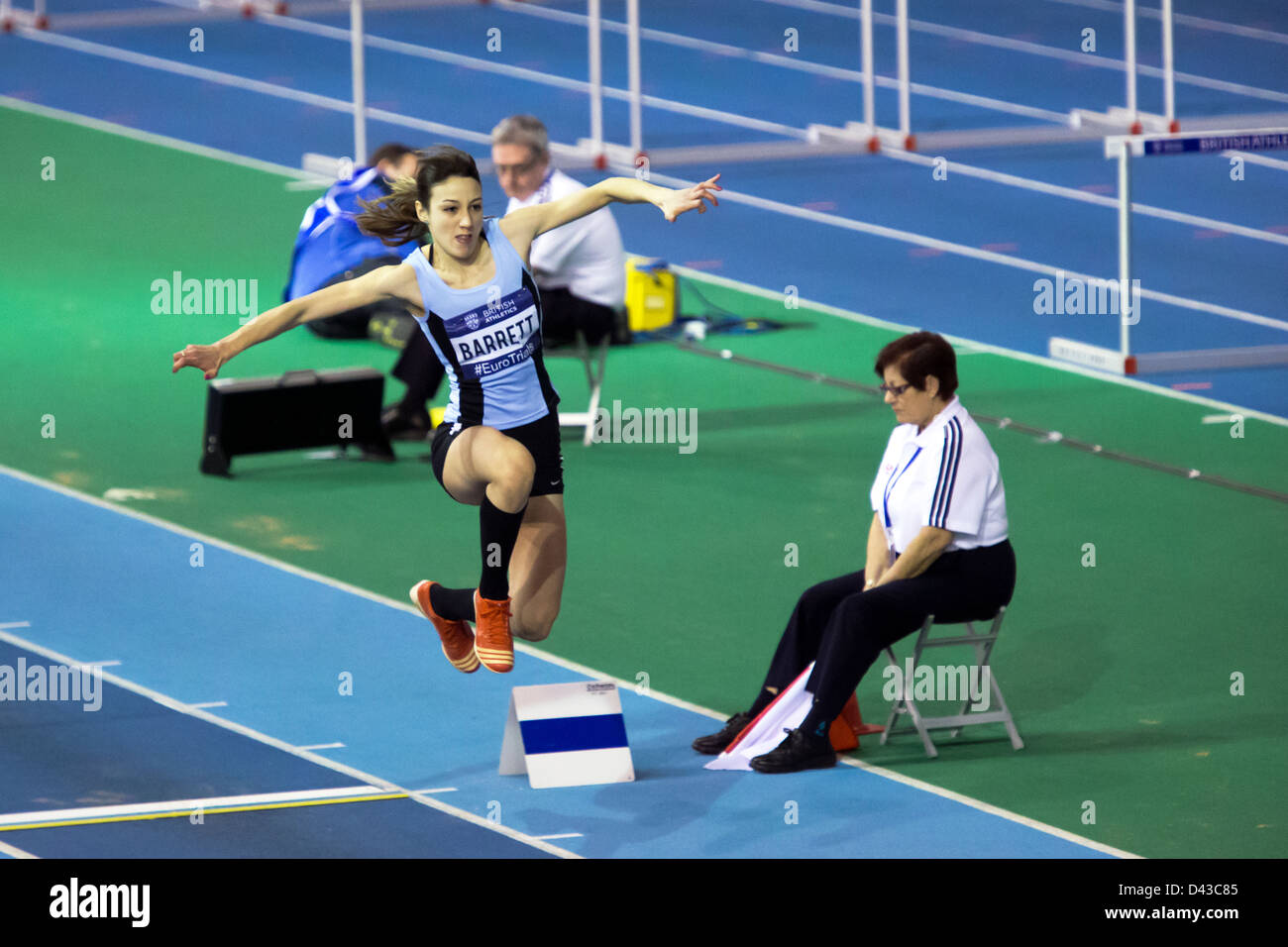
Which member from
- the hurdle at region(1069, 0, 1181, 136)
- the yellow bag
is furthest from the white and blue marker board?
the hurdle at region(1069, 0, 1181, 136)

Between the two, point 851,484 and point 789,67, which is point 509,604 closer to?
point 851,484

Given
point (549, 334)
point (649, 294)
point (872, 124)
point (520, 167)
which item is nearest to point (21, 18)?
point (872, 124)

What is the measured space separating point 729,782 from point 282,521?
3985 mm

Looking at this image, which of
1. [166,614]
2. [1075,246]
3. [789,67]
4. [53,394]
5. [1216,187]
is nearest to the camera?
[166,614]

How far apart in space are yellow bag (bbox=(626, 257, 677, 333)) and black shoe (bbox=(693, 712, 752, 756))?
252 inches

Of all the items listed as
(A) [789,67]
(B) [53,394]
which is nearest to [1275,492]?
(B) [53,394]

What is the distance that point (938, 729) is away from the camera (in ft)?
28.2

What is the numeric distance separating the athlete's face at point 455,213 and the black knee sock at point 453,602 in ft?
4.11

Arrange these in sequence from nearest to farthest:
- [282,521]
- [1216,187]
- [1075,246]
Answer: [282,521] < [1075,246] < [1216,187]

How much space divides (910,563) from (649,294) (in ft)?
22.4

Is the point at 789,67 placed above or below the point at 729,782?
above

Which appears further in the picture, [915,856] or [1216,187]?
[1216,187]

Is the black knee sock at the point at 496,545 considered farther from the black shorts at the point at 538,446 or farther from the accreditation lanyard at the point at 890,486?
the accreditation lanyard at the point at 890,486

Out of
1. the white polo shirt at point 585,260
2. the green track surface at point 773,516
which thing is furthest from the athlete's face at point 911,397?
the white polo shirt at point 585,260
